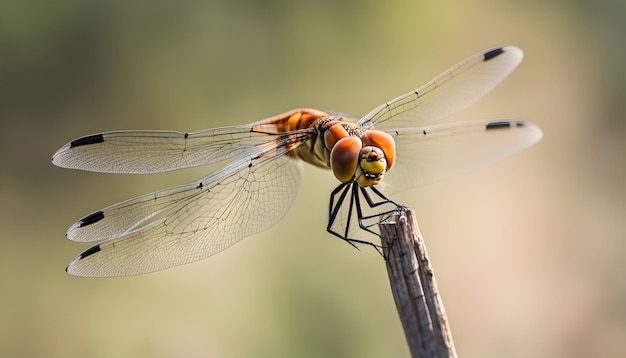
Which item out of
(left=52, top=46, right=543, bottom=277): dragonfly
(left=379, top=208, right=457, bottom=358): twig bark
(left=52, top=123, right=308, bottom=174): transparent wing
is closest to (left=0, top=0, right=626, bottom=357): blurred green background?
(left=52, top=46, right=543, bottom=277): dragonfly

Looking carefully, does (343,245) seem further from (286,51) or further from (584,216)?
(584,216)

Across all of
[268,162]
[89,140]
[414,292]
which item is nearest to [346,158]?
[268,162]

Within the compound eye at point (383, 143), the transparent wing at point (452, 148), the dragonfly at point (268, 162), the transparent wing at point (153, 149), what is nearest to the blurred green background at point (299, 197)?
the transparent wing at point (452, 148)

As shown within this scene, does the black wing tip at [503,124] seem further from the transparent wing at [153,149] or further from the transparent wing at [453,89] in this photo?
the transparent wing at [153,149]

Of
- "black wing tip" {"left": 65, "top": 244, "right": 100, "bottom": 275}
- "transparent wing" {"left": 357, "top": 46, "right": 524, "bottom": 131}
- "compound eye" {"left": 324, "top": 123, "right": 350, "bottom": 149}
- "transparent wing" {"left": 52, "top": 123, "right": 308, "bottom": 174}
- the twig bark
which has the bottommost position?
the twig bark

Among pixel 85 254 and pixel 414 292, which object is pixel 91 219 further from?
pixel 414 292

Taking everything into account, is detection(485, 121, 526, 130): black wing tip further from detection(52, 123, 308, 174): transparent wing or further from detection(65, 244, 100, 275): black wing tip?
detection(65, 244, 100, 275): black wing tip
